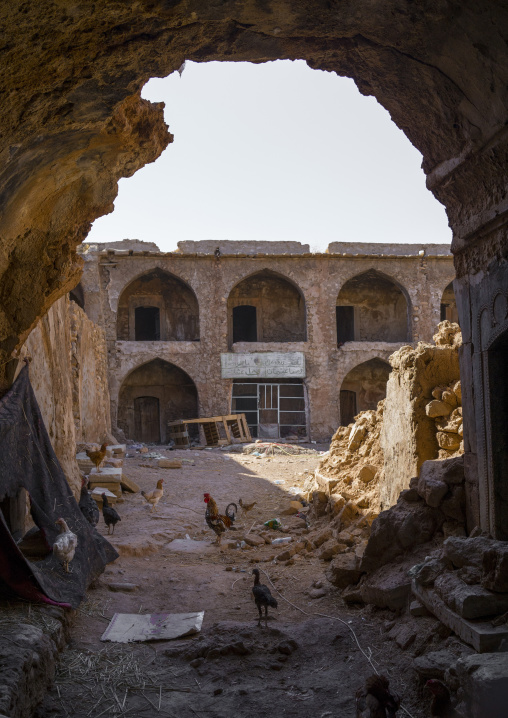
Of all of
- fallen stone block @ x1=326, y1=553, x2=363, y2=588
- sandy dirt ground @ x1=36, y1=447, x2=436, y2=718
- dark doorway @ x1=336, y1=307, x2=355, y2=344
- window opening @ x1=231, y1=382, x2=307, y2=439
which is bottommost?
sandy dirt ground @ x1=36, y1=447, x2=436, y2=718

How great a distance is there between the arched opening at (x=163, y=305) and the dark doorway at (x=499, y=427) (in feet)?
64.6

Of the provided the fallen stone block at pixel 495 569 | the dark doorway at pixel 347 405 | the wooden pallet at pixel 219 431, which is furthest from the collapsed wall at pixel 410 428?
the dark doorway at pixel 347 405

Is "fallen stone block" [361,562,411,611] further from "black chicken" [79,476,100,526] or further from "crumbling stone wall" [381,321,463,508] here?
"black chicken" [79,476,100,526]

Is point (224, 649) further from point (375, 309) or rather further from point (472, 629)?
point (375, 309)

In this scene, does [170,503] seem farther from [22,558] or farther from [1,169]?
[1,169]

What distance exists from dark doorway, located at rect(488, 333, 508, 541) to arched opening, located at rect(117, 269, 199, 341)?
19698mm

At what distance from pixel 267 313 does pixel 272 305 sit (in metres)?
0.40

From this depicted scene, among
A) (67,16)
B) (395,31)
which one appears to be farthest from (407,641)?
(67,16)

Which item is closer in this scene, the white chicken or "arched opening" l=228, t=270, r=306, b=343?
the white chicken

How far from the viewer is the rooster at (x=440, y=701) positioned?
10.4 ft

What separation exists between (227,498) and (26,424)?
20.0 feet

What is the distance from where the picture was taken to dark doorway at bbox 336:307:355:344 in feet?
81.8

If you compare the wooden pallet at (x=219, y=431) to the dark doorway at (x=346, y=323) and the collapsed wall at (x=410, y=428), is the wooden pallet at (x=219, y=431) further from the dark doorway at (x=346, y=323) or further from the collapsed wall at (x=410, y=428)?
the collapsed wall at (x=410, y=428)

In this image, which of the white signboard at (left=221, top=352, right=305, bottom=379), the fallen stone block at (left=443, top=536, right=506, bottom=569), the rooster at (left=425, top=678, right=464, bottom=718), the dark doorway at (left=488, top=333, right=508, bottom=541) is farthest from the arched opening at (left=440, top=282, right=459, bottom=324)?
the rooster at (left=425, top=678, right=464, bottom=718)
